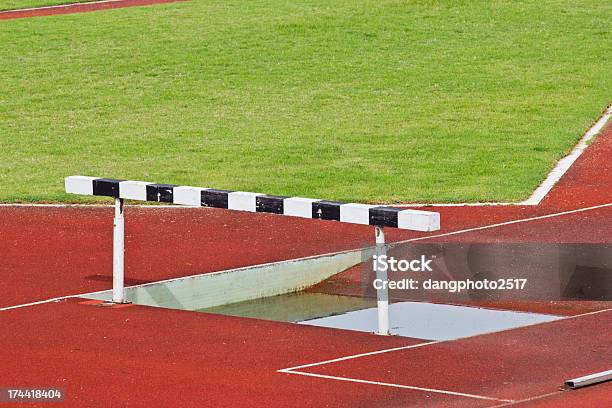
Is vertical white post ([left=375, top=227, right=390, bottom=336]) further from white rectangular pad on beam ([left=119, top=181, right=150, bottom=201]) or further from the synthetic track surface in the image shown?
white rectangular pad on beam ([left=119, top=181, right=150, bottom=201])

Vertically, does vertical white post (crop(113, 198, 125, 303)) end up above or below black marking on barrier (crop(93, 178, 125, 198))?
below

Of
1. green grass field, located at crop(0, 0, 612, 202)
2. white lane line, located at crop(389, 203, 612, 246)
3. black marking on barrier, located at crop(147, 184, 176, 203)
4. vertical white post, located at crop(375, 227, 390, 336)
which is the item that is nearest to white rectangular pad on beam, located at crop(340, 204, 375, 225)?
vertical white post, located at crop(375, 227, 390, 336)

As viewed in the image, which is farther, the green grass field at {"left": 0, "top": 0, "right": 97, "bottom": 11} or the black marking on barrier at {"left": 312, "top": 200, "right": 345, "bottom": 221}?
the green grass field at {"left": 0, "top": 0, "right": 97, "bottom": 11}

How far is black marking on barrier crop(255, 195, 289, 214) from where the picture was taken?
11.5 metres

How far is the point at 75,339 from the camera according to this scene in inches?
428

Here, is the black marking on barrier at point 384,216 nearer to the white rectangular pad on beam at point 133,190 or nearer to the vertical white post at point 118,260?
the white rectangular pad on beam at point 133,190

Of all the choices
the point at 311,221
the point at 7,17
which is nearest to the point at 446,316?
the point at 311,221

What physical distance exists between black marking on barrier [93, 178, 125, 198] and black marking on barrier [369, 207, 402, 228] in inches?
96.8

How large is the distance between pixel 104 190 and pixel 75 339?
1887mm

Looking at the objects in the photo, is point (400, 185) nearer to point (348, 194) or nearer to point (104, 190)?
point (348, 194)

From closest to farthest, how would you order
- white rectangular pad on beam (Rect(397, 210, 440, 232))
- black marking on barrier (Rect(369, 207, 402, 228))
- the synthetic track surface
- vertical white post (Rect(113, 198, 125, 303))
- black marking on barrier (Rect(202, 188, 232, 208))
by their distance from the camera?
the synthetic track surface → white rectangular pad on beam (Rect(397, 210, 440, 232)) → black marking on barrier (Rect(369, 207, 402, 228)) → black marking on barrier (Rect(202, 188, 232, 208)) → vertical white post (Rect(113, 198, 125, 303))

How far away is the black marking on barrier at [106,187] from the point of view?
12.3 meters

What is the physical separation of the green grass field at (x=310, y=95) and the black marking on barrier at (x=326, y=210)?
22.0 ft

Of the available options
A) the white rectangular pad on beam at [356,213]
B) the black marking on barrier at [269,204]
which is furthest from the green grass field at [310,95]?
the white rectangular pad on beam at [356,213]
